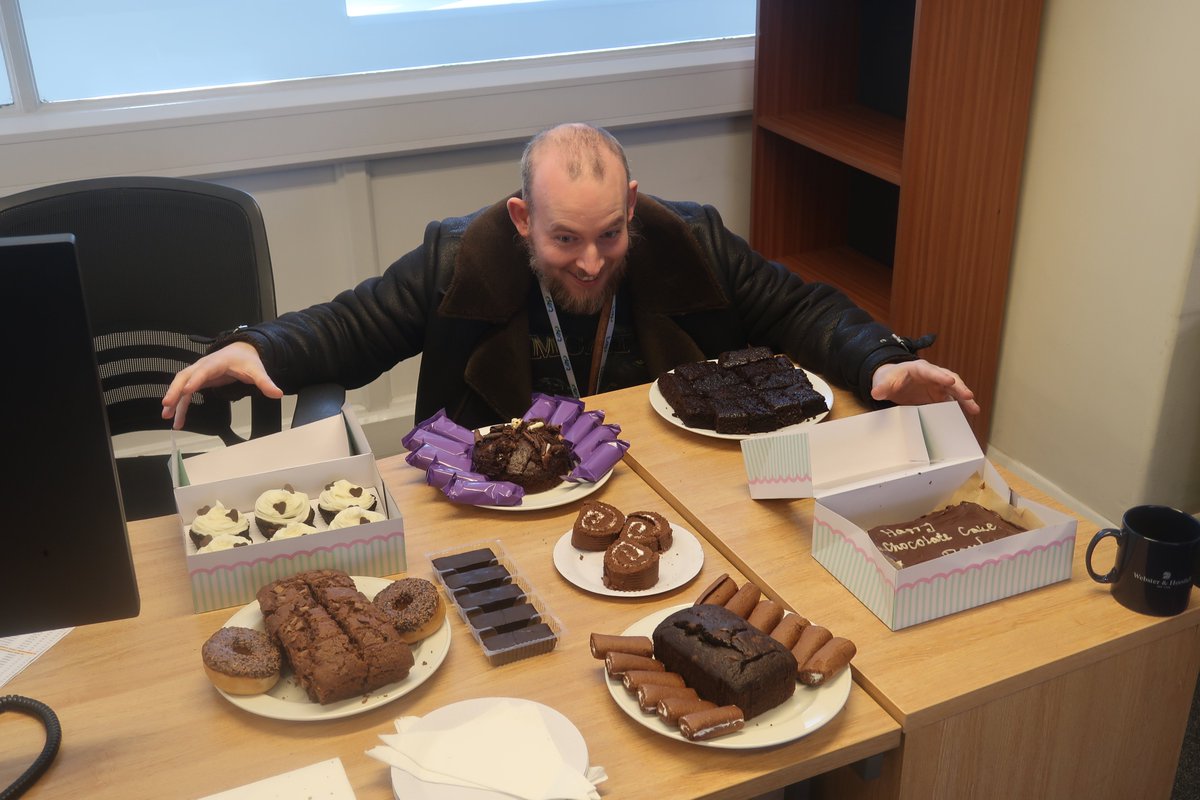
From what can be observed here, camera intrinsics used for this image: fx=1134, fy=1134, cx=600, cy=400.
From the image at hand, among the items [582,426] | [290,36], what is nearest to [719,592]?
[582,426]

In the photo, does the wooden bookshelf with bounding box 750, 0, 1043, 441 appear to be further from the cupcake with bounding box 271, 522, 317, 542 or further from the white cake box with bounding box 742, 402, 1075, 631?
the cupcake with bounding box 271, 522, 317, 542

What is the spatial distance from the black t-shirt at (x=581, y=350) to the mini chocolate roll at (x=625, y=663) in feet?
3.46

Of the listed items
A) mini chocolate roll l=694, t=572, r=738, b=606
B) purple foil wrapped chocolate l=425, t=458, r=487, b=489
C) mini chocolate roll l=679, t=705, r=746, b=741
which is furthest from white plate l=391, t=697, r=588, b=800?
purple foil wrapped chocolate l=425, t=458, r=487, b=489

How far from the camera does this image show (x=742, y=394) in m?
1.89

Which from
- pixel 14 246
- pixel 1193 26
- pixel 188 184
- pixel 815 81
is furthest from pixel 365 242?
pixel 14 246

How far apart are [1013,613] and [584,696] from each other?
547 mm

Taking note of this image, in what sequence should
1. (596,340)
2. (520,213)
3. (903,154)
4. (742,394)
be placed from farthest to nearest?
(903,154) → (596,340) → (520,213) → (742,394)

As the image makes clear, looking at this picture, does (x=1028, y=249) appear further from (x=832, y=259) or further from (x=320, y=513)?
(x=320, y=513)

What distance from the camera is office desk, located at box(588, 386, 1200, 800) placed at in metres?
1.29

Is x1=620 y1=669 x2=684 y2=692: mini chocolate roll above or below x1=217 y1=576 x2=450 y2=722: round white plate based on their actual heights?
above

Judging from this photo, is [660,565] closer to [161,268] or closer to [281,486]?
[281,486]

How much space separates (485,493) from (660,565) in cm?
29

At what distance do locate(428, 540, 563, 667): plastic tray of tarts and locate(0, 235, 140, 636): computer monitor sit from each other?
42 centimetres

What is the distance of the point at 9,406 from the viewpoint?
3.28 ft
